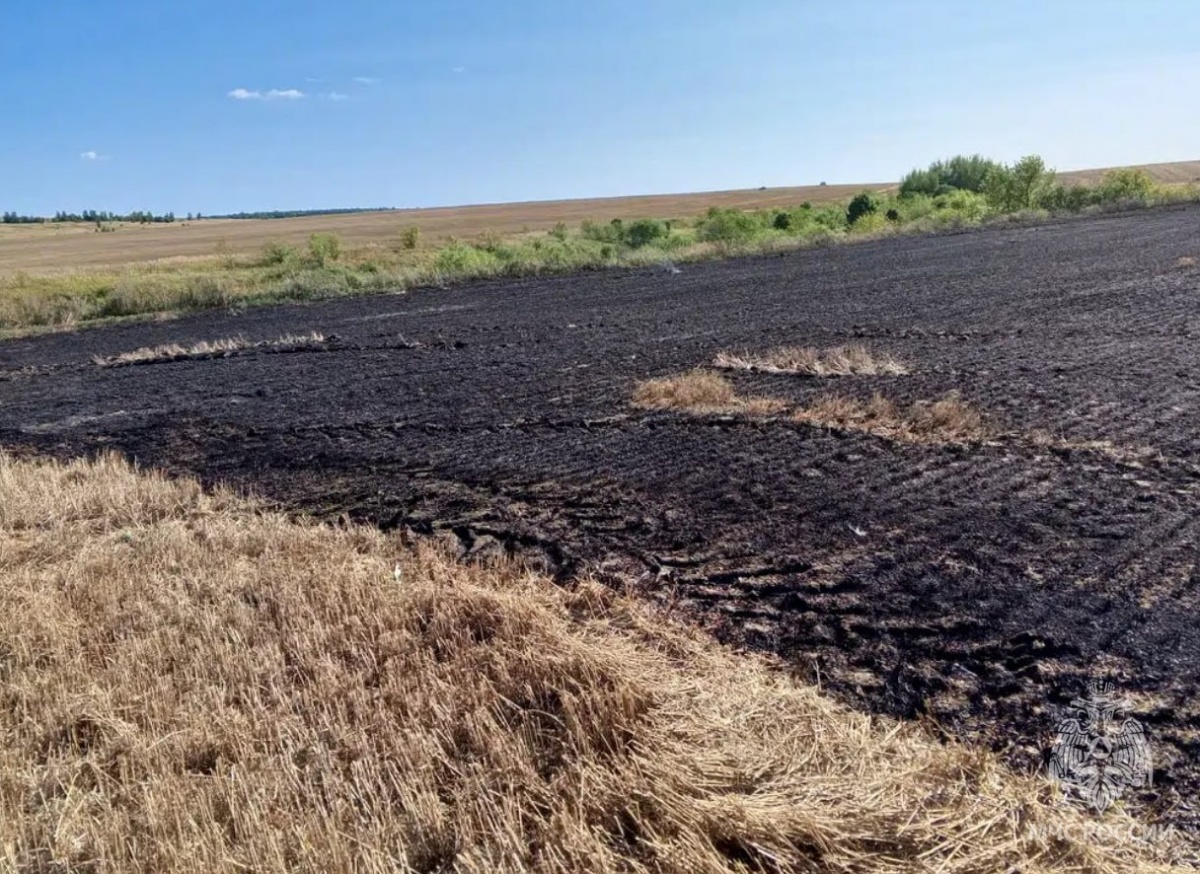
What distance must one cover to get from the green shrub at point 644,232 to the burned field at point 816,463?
31682 millimetres

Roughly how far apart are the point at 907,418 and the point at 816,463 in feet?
5.86

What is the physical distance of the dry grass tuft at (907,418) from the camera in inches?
350

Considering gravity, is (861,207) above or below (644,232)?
above

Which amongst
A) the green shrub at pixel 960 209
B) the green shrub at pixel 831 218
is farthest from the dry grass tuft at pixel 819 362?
the green shrub at pixel 831 218

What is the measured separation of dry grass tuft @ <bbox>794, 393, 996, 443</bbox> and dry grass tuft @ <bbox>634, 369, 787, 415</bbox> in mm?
621

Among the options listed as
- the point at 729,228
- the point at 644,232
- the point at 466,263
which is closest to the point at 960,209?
the point at 729,228

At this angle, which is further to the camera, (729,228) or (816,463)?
(729,228)

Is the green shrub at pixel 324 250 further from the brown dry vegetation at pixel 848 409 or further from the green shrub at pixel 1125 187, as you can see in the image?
the green shrub at pixel 1125 187

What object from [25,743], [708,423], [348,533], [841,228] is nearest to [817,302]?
[708,423]

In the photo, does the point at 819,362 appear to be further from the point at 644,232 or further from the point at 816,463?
the point at 644,232

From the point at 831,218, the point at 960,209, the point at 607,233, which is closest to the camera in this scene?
the point at 960,209

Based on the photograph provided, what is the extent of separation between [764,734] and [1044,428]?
657cm

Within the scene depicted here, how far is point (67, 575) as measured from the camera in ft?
19.7

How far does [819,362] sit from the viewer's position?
43.1 ft
